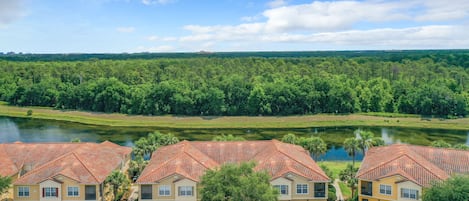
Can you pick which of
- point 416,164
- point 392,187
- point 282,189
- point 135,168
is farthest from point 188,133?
point 416,164

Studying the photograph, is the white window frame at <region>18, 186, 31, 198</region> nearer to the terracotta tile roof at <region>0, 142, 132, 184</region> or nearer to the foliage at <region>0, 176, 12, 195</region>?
the terracotta tile roof at <region>0, 142, 132, 184</region>

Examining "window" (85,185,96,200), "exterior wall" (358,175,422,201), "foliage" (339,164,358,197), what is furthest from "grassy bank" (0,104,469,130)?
"exterior wall" (358,175,422,201)

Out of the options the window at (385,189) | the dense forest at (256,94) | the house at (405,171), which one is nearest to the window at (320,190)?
the house at (405,171)

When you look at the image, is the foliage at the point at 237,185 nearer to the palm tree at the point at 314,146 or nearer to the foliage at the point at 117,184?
the foliage at the point at 117,184

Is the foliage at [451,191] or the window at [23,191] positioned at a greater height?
the foliage at [451,191]

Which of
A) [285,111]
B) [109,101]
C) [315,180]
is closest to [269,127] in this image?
[285,111]

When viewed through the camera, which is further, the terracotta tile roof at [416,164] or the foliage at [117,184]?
the foliage at [117,184]
